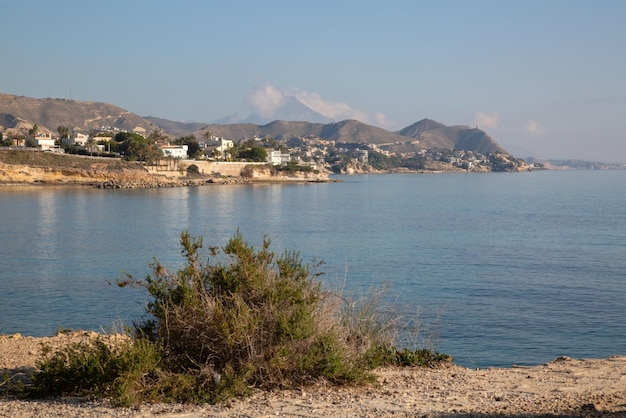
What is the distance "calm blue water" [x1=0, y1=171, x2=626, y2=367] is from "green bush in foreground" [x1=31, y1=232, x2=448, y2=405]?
1.72 m

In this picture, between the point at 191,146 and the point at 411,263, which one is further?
the point at 191,146

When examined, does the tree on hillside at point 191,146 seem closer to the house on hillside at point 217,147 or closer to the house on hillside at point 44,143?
the house on hillside at point 217,147

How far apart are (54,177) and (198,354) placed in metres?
82.3

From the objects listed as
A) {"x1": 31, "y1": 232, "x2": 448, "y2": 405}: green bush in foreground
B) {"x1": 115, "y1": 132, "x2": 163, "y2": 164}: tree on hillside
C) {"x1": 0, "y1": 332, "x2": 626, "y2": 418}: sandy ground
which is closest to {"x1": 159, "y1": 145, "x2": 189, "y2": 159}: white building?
{"x1": 115, "y1": 132, "x2": 163, "y2": 164}: tree on hillside

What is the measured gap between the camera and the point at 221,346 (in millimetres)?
7781

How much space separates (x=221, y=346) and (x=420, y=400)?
2.32 meters

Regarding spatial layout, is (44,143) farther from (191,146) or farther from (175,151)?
(191,146)

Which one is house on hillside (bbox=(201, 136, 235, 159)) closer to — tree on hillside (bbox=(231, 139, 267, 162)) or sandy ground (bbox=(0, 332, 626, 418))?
tree on hillside (bbox=(231, 139, 267, 162))

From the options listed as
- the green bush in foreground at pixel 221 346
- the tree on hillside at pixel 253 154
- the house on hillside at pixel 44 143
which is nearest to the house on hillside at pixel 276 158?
the tree on hillside at pixel 253 154

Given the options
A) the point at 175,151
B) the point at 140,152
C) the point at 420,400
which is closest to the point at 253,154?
the point at 175,151

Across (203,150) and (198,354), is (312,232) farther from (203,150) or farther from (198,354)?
(203,150)

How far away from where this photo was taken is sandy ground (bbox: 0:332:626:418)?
22.9 feet

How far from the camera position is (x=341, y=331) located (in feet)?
27.7

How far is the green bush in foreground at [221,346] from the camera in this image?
7.46 meters
